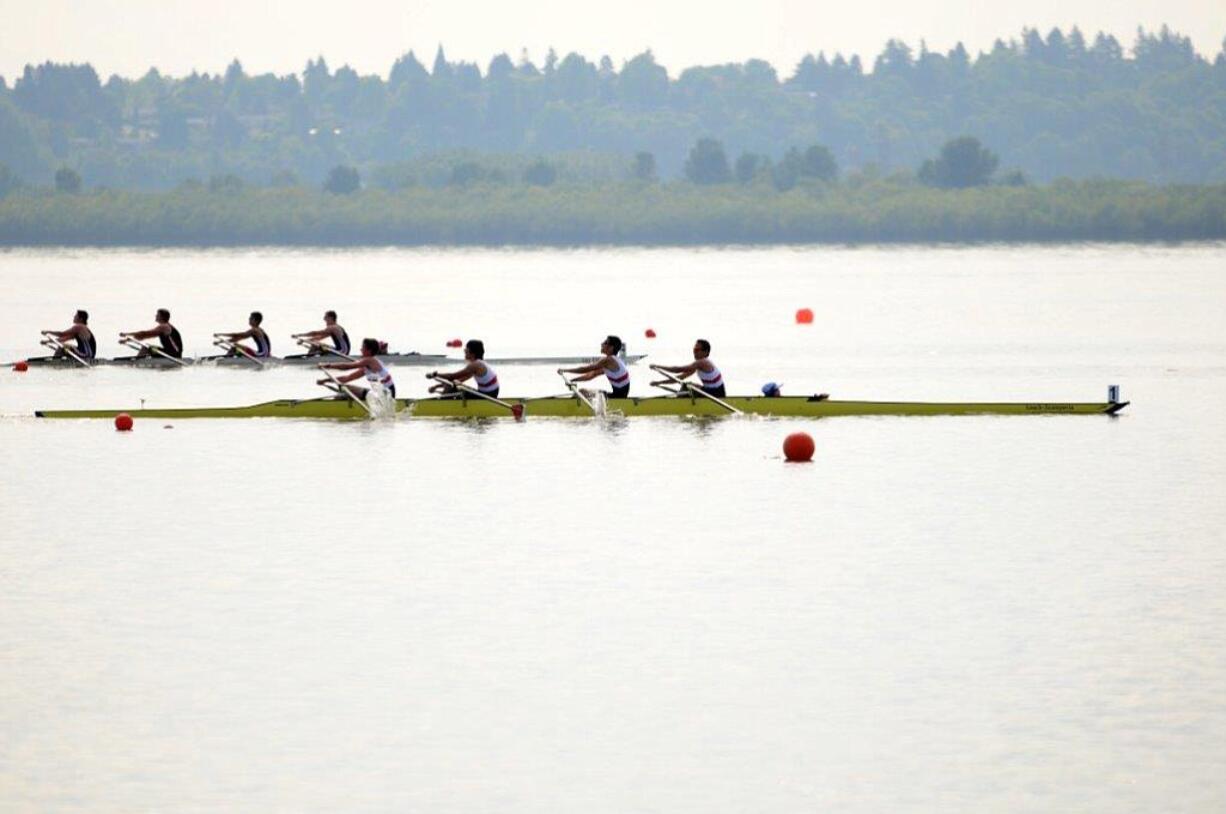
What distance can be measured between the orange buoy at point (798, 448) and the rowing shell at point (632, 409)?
360 centimetres

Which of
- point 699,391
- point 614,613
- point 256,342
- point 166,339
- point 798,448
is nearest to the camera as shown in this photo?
point 614,613

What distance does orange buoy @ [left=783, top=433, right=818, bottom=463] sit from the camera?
3356 cm

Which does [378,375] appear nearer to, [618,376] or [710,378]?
[618,376]

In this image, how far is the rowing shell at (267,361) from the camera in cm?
5059

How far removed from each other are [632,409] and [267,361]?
51.3 ft

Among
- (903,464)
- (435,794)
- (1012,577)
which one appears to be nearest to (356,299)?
(903,464)

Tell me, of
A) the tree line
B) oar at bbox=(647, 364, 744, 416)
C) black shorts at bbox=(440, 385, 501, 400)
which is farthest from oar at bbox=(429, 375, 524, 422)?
the tree line

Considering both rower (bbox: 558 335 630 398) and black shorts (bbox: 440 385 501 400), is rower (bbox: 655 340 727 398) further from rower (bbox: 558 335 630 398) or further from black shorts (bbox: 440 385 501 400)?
black shorts (bbox: 440 385 501 400)

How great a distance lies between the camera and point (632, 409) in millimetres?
37938

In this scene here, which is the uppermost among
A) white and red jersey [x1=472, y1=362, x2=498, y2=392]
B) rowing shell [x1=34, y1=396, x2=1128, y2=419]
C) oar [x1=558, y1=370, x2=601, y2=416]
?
white and red jersey [x1=472, y1=362, x2=498, y2=392]

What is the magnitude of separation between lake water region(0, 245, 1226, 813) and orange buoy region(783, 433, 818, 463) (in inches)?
17.4

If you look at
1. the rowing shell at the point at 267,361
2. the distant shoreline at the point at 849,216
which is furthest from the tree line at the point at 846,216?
the rowing shell at the point at 267,361

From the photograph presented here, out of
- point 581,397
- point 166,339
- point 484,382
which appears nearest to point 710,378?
point 581,397

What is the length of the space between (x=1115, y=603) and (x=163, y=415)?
70.4ft
